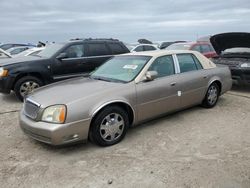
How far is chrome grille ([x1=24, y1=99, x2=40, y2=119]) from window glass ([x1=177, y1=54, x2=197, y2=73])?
113 inches

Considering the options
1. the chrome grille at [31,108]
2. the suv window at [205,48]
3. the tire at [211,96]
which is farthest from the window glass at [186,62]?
the suv window at [205,48]

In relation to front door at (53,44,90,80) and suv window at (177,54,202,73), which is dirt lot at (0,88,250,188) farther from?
front door at (53,44,90,80)

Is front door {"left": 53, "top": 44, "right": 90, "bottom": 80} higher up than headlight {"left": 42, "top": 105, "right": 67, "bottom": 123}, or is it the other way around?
front door {"left": 53, "top": 44, "right": 90, "bottom": 80}

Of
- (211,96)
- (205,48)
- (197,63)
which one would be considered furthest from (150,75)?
(205,48)

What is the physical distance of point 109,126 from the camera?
4.33m

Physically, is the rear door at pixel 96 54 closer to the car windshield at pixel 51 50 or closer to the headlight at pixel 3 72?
the car windshield at pixel 51 50

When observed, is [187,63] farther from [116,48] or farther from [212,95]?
[116,48]

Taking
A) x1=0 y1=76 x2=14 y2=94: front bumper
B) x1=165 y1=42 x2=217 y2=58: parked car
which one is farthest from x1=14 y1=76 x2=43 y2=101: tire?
x1=165 y1=42 x2=217 y2=58: parked car

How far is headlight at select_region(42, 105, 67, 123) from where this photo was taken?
3.90 metres

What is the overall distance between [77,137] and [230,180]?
2.06 metres

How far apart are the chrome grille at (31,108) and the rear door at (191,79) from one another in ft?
8.90

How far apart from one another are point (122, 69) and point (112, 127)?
1.30m

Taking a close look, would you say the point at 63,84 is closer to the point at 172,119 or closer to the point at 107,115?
the point at 107,115

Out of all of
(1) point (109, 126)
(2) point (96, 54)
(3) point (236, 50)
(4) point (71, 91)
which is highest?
(2) point (96, 54)
